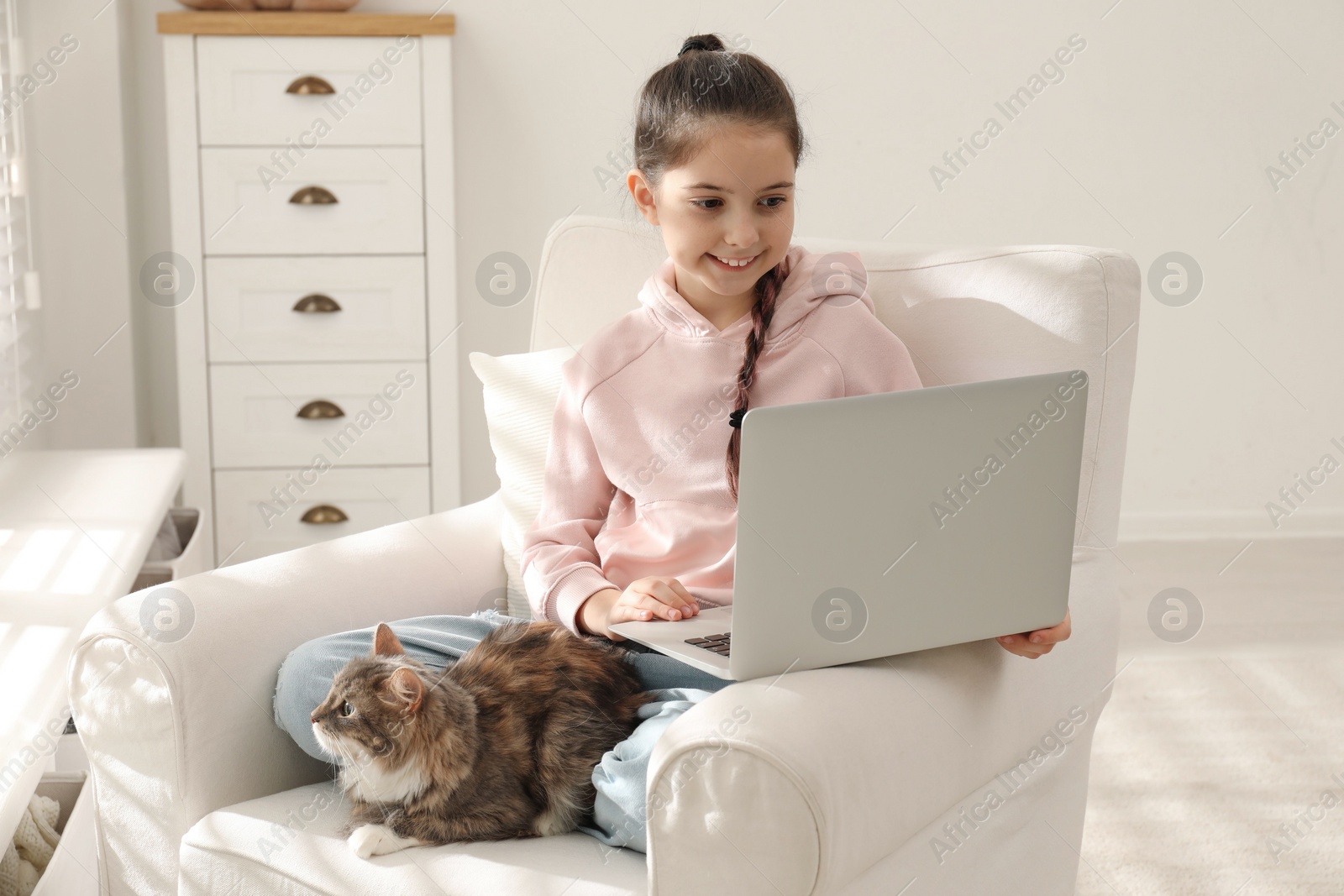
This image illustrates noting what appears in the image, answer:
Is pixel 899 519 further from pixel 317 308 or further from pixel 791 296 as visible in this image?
pixel 317 308

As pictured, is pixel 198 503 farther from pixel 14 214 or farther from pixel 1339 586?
pixel 1339 586

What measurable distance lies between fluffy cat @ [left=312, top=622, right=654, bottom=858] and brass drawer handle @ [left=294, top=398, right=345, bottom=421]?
1.71 metres

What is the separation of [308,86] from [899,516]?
2.15 meters

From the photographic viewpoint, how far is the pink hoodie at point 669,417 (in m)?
1.35

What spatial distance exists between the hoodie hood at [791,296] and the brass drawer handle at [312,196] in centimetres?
151

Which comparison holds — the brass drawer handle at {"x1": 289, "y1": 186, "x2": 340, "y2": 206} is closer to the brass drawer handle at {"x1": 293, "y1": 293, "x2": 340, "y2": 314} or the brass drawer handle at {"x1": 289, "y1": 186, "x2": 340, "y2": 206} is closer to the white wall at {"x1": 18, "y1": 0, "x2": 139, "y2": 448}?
the brass drawer handle at {"x1": 293, "y1": 293, "x2": 340, "y2": 314}

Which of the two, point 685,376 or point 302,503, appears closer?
point 685,376

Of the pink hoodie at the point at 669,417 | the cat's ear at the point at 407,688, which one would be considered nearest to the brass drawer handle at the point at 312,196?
the pink hoodie at the point at 669,417

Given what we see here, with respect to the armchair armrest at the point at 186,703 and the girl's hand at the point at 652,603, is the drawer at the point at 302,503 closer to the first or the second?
the armchair armrest at the point at 186,703

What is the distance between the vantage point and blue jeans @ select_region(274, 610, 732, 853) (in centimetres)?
107

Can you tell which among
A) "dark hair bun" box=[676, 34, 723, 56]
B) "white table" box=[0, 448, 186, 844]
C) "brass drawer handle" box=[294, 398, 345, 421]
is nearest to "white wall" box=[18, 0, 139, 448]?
"brass drawer handle" box=[294, 398, 345, 421]

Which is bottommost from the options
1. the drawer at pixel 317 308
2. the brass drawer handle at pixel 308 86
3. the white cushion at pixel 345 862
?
the white cushion at pixel 345 862

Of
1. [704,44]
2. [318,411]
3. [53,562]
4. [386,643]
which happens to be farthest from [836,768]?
[318,411]

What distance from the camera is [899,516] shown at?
3.18 feet
